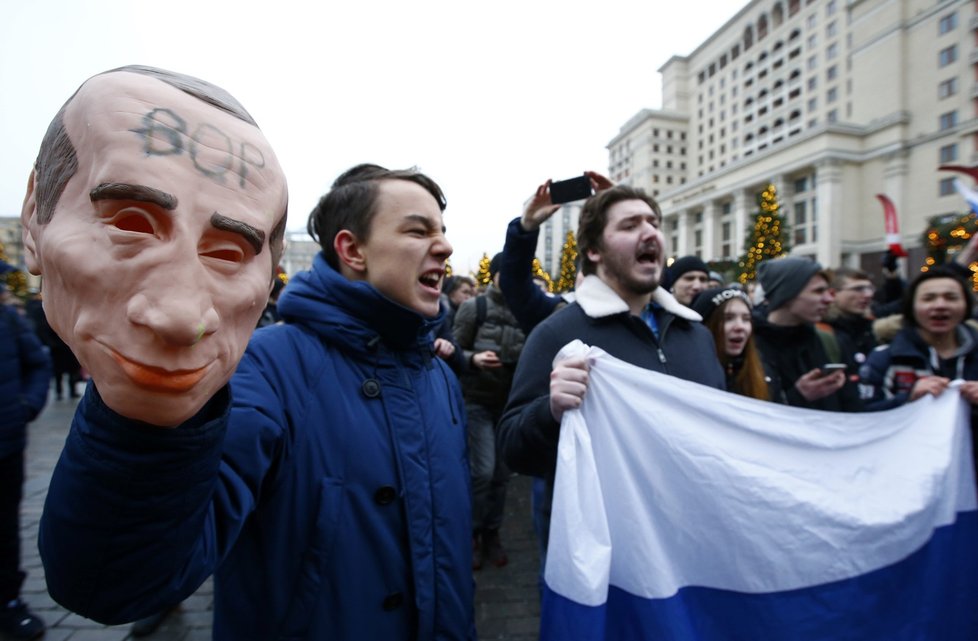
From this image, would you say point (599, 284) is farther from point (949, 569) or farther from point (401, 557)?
point (949, 569)

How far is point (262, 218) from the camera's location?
672 millimetres

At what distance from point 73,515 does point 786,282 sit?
3.63m

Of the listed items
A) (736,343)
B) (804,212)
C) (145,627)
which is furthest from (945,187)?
(145,627)

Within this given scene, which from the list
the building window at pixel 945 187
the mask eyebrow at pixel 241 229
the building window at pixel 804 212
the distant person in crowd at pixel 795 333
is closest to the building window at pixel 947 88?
the building window at pixel 945 187

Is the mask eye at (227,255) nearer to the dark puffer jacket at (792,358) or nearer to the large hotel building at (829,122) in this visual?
the dark puffer jacket at (792,358)

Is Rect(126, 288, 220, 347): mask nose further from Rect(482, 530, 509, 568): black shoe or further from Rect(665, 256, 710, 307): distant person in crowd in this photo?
Rect(665, 256, 710, 307): distant person in crowd

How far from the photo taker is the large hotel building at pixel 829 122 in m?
38.8

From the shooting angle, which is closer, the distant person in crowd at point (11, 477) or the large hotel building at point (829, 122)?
the distant person in crowd at point (11, 477)

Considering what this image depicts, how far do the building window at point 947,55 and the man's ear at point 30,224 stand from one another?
55764 millimetres

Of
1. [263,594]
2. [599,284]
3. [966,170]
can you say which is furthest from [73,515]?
[966,170]

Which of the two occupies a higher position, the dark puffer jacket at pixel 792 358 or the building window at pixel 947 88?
the building window at pixel 947 88

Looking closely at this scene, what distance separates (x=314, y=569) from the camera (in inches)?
48.6

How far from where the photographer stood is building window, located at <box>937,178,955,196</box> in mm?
36438

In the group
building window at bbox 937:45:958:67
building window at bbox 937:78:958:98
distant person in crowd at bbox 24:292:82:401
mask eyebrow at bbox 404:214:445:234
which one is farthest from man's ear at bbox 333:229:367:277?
building window at bbox 937:45:958:67
